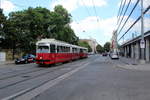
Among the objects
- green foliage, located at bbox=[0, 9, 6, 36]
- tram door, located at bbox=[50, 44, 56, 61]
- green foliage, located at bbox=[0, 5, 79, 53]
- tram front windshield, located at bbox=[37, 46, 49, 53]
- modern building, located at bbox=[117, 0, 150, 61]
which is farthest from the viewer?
green foliage, located at bbox=[0, 5, 79, 53]

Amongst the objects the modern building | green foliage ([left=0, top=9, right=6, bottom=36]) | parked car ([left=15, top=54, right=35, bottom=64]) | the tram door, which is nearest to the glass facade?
the modern building

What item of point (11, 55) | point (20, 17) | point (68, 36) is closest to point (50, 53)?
point (11, 55)

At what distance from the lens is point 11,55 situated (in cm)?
4503

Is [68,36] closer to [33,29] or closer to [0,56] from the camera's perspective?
[33,29]

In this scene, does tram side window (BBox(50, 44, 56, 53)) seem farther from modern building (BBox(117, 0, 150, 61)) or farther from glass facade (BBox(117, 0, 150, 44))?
glass facade (BBox(117, 0, 150, 44))

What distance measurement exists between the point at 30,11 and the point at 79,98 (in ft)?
139

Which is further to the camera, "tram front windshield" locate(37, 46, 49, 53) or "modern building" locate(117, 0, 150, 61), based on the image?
"modern building" locate(117, 0, 150, 61)

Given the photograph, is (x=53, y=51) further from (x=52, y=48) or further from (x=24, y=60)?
(x=24, y=60)

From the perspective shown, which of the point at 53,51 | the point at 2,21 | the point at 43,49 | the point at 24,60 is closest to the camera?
the point at 43,49

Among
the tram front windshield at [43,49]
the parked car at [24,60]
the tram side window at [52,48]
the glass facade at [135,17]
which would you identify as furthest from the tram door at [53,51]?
the glass facade at [135,17]

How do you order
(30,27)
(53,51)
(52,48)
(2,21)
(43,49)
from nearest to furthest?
(43,49) < (52,48) < (53,51) < (2,21) < (30,27)

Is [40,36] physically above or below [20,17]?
below

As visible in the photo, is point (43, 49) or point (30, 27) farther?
point (30, 27)

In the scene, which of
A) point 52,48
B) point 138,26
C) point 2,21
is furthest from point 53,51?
point 138,26
